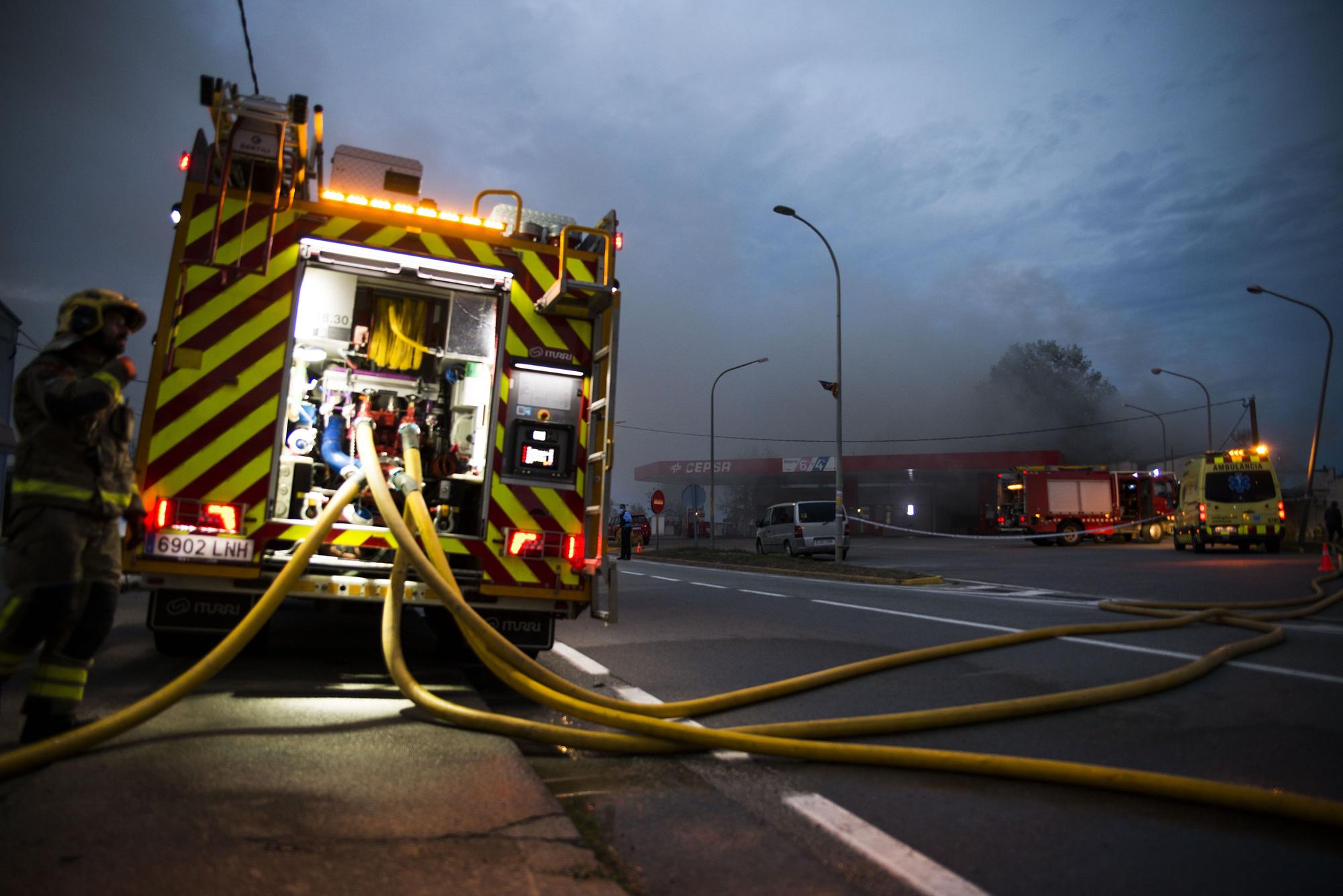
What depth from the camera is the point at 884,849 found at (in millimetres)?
2861

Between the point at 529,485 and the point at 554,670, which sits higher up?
the point at 529,485

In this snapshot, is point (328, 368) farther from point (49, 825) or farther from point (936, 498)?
point (936, 498)

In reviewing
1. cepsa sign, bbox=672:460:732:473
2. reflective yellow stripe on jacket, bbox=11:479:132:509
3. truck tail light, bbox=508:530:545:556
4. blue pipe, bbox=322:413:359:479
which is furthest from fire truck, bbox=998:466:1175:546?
reflective yellow stripe on jacket, bbox=11:479:132:509

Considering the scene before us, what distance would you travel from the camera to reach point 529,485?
5691 mm

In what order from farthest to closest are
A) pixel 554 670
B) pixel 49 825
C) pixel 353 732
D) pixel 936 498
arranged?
1. pixel 936 498
2. pixel 554 670
3. pixel 353 732
4. pixel 49 825

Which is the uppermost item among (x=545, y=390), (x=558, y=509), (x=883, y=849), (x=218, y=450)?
(x=545, y=390)

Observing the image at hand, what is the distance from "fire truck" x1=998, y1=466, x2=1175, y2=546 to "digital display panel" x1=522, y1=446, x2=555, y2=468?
31.7 meters

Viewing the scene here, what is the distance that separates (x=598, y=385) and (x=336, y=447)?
1.83m

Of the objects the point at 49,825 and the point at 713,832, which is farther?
the point at 713,832

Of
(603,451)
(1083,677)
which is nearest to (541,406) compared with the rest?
(603,451)

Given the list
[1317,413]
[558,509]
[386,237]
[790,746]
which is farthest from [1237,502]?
[386,237]

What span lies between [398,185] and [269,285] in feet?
4.61

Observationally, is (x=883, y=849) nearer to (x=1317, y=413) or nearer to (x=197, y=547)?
(x=197, y=547)

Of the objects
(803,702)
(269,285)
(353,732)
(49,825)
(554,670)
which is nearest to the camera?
(49,825)
